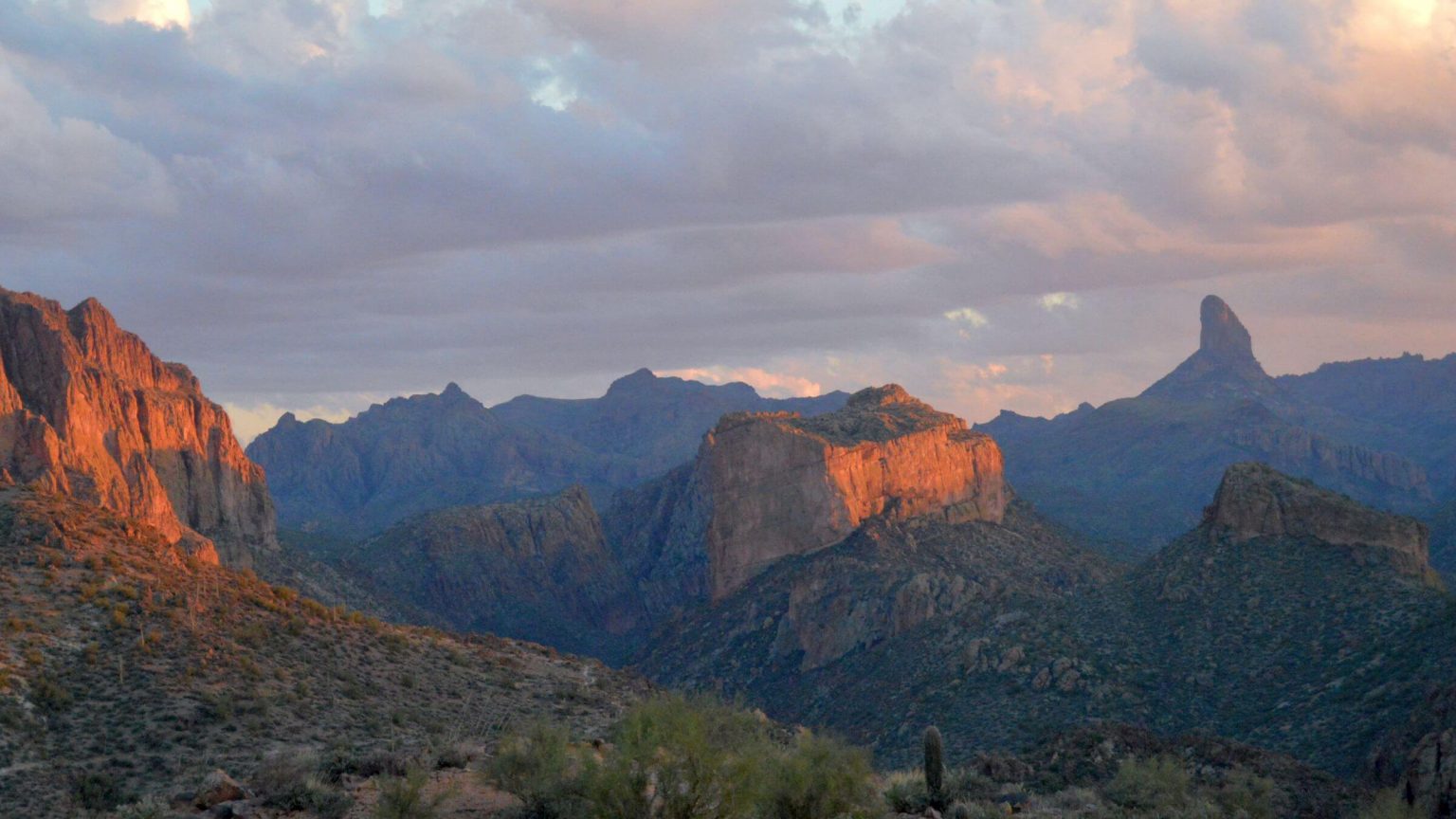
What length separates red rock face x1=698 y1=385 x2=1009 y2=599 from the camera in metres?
163

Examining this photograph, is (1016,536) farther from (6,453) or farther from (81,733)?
(81,733)

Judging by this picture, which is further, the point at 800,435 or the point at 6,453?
the point at 800,435

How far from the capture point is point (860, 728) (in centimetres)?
10288

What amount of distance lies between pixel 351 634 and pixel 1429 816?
4380cm

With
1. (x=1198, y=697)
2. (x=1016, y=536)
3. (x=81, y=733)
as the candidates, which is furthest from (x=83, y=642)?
(x=1016, y=536)

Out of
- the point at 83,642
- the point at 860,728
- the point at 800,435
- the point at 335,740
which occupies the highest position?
the point at 800,435

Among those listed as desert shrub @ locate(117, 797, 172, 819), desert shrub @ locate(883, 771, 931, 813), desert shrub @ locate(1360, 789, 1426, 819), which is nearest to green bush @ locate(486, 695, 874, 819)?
desert shrub @ locate(883, 771, 931, 813)

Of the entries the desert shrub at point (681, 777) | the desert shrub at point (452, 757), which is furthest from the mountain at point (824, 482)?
the desert shrub at point (681, 777)

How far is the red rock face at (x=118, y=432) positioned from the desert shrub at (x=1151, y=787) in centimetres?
7581

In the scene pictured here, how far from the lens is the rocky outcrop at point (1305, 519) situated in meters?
96.3

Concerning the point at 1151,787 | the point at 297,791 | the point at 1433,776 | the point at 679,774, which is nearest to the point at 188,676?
the point at 297,791

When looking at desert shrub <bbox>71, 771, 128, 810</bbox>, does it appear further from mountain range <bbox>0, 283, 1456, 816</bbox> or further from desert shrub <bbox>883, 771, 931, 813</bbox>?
desert shrub <bbox>883, 771, 931, 813</bbox>

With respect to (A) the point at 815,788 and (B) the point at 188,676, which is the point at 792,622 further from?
(A) the point at 815,788

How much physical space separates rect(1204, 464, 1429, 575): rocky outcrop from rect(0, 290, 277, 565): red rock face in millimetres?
80562
